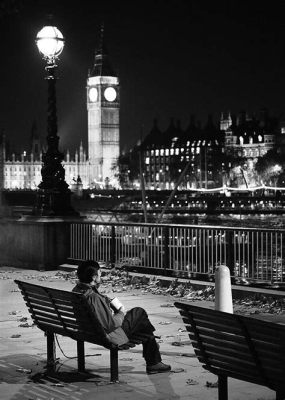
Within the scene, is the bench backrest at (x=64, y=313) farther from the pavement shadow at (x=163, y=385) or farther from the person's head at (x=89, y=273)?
the pavement shadow at (x=163, y=385)

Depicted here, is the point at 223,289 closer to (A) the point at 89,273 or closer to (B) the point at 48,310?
(A) the point at 89,273

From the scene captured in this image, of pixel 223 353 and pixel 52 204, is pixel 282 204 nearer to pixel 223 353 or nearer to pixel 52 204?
pixel 52 204

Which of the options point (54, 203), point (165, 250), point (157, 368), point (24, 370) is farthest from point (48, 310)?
point (54, 203)

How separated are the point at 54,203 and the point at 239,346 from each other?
16.4 metres

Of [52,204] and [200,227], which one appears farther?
[52,204]

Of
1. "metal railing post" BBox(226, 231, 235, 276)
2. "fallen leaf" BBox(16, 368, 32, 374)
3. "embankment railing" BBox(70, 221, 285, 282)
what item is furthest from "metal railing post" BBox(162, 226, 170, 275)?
"fallen leaf" BBox(16, 368, 32, 374)

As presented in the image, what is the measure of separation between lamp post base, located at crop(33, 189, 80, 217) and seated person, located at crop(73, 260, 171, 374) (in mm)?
13694

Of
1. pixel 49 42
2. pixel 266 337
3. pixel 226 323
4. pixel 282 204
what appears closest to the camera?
pixel 266 337

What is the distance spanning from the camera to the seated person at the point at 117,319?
8.91 m

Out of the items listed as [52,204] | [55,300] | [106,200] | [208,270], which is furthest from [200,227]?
[106,200]

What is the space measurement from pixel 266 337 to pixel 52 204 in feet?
55.1

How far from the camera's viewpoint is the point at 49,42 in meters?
22.6

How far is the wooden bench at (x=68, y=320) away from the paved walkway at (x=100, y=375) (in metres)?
0.22

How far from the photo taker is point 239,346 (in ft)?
23.1
